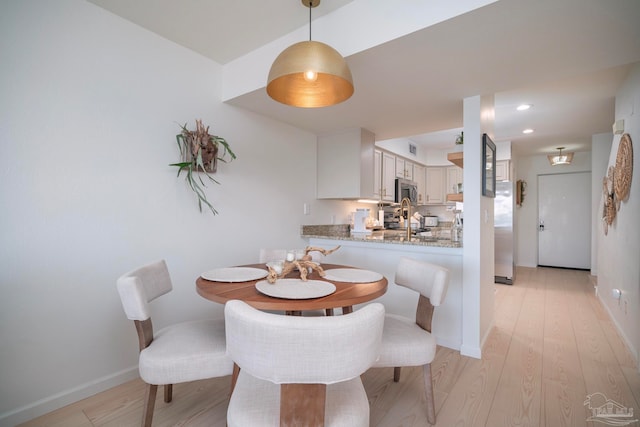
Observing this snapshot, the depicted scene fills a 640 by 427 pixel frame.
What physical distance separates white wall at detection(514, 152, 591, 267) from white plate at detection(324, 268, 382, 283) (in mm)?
5898

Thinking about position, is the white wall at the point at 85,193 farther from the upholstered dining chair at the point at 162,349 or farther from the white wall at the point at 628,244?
the white wall at the point at 628,244

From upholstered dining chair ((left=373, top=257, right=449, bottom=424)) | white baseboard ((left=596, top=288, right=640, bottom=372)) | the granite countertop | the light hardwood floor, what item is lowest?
the light hardwood floor

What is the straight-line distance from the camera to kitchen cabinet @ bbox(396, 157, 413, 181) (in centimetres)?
493

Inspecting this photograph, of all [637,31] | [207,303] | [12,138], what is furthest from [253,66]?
[637,31]

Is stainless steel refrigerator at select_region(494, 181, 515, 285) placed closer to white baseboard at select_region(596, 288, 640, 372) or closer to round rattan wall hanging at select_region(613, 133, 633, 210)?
white baseboard at select_region(596, 288, 640, 372)

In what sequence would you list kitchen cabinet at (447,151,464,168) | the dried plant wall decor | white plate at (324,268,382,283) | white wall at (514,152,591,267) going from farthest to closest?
white wall at (514,152,591,267) < kitchen cabinet at (447,151,464,168) < the dried plant wall decor < white plate at (324,268,382,283)

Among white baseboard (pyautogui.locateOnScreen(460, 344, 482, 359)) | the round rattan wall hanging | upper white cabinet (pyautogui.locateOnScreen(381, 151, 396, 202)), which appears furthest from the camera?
upper white cabinet (pyautogui.locateOnScreen(381, 151, 396, 202))

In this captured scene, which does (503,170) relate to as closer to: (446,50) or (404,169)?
(404,169)

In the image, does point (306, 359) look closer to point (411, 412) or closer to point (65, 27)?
point (411, 412)

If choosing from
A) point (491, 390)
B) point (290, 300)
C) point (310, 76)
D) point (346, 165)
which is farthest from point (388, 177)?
point (290, 300)

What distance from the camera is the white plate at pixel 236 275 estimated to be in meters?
1.67

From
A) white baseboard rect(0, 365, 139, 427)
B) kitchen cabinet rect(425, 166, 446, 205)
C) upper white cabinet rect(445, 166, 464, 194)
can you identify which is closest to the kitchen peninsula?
white baseboard rect(0, 365, 139, 427)

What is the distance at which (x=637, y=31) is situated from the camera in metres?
1.59

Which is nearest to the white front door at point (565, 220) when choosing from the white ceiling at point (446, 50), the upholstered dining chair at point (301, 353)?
the white ceiling at point (446, 50)
